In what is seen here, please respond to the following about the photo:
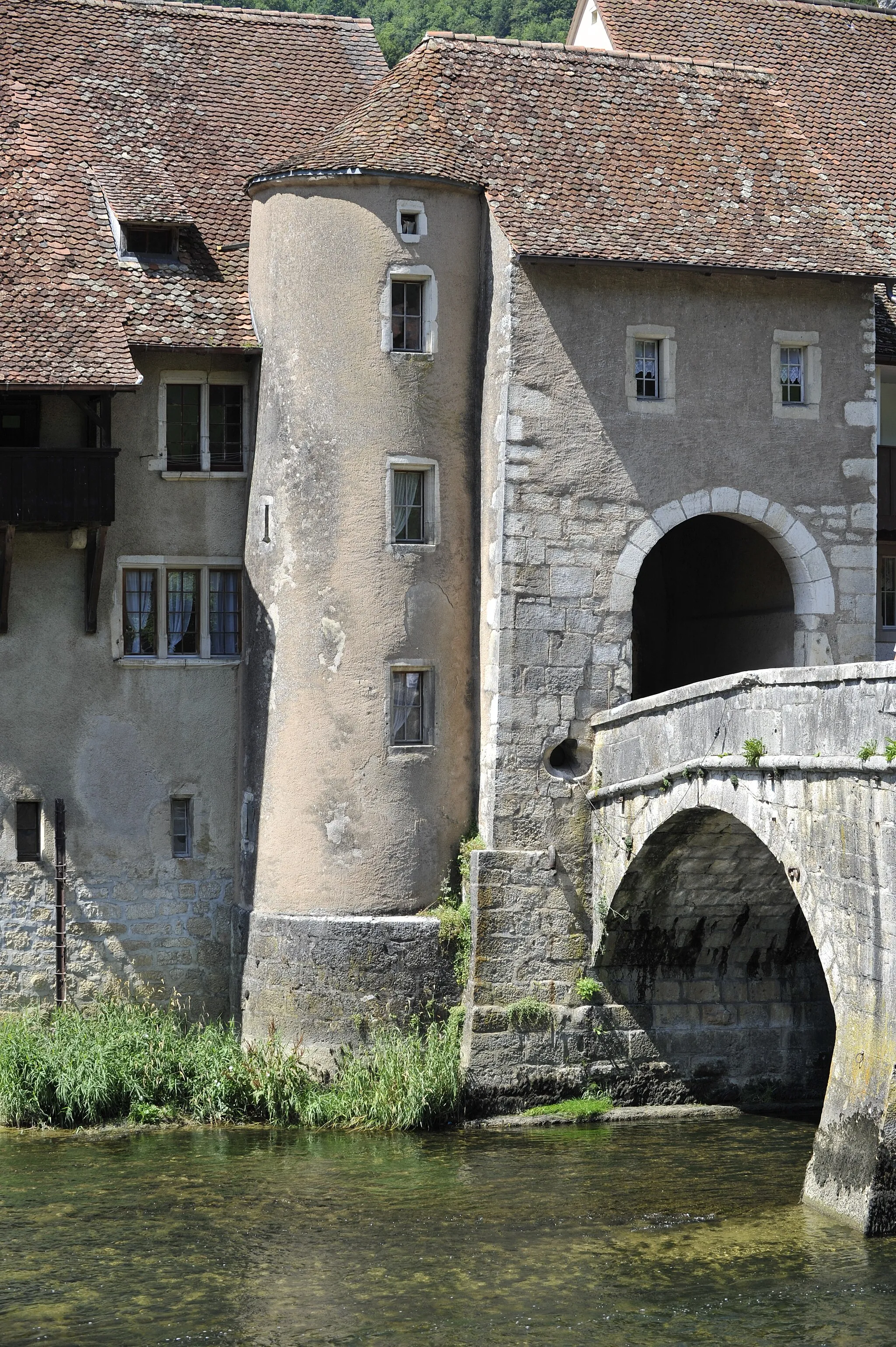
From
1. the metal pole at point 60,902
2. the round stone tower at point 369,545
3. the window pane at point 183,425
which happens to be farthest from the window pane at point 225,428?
the metal pole at point 60,902

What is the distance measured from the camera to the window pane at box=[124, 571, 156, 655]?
91.0 ft

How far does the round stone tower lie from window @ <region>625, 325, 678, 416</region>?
6.53 feet

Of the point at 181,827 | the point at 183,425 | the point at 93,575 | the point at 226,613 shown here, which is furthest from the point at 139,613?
the point at 181,827

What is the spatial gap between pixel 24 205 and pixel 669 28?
1191 centimetres

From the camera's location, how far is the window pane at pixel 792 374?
27297 mm

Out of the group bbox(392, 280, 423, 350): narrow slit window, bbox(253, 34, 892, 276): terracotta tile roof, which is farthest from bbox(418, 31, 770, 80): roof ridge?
bbox(392, 280, 423, 350): narrow slit window

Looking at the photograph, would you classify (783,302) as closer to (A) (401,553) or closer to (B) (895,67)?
(A) (401,553)

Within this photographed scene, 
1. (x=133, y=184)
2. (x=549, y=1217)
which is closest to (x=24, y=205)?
(x=133, y=184)

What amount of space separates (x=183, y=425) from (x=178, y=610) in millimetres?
2428

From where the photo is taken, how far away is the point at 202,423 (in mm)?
28047

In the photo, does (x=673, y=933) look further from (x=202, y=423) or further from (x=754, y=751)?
(x=202, y=423)

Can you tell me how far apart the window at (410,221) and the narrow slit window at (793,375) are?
4845 mm

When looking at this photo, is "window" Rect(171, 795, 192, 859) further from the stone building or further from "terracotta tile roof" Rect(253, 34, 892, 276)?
"terracotta tile roof" Rect(253, 34, 892, 276)

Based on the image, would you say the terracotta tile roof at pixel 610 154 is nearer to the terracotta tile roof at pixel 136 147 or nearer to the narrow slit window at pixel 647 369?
the narrow slit window at pixel 647 369
